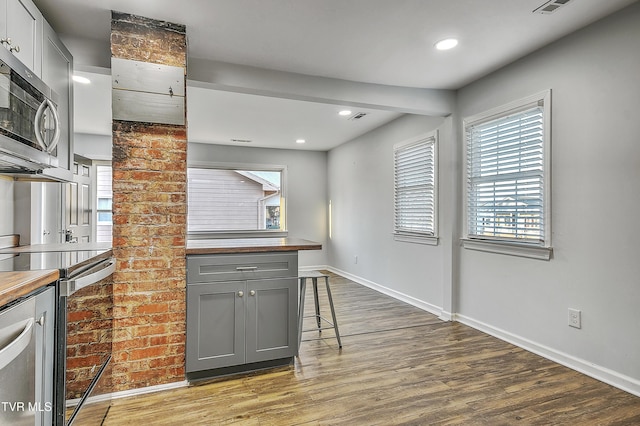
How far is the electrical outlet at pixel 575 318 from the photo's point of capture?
8.54ft

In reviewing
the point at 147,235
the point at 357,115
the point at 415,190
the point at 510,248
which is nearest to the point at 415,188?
the point at 415,190

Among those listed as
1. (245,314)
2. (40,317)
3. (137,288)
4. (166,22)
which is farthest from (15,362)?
(166,22)

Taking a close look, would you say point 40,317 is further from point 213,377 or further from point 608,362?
point 608,362

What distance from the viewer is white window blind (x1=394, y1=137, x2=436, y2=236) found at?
4246 mm

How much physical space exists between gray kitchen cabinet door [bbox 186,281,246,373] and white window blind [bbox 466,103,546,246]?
2356 mm

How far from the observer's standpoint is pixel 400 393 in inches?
90.3

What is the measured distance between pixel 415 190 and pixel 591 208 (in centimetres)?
212

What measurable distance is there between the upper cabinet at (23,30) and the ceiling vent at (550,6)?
3005mm

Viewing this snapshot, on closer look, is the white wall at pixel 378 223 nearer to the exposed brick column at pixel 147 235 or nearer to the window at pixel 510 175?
the window at pixel 510 175

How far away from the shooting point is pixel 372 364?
8.96ft

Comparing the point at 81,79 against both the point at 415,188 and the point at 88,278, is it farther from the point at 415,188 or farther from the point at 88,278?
the point at 415,188

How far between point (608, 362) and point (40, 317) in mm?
3219

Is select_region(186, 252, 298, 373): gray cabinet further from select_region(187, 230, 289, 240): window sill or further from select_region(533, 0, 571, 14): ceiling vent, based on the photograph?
select_region(187, 230, 289, 240): window sill

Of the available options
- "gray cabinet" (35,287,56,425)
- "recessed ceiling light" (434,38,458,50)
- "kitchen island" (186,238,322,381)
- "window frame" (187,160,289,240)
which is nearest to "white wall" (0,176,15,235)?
"kitchen island" (186,238,322,381)
